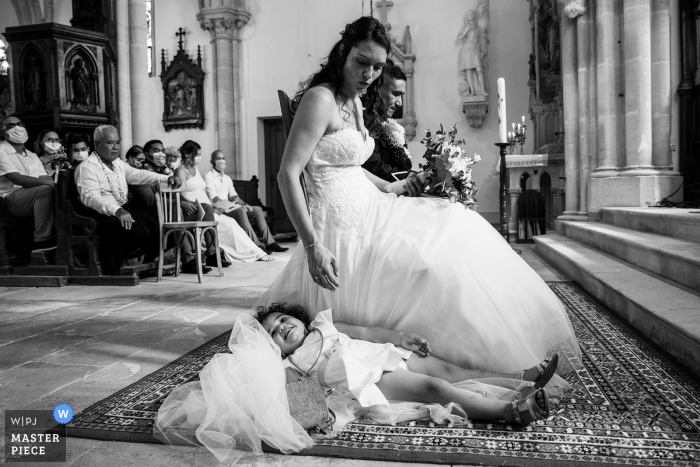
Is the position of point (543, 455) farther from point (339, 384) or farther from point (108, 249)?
point (108, 249)

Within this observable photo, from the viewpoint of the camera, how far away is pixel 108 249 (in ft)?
18.7

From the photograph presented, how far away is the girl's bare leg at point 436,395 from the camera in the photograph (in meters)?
1.86

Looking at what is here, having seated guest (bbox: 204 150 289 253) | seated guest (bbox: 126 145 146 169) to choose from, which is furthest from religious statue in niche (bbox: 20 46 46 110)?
seated guest (bbox: 204 150 289 253)

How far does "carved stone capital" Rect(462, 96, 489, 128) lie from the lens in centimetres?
1073

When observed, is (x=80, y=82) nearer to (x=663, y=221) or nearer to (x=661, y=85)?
(x=661, y=85)

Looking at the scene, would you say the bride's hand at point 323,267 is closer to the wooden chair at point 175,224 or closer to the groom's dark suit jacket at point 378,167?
the groom's dark suit jacket at point 378,167

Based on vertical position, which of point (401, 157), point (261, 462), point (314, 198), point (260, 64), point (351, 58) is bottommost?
point (261, 462)

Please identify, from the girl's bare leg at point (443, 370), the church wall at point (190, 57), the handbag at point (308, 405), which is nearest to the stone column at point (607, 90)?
the girl's bare leg at point (443, 370)

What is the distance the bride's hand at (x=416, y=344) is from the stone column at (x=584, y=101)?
555 centimetres

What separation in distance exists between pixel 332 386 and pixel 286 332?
0.29 meters

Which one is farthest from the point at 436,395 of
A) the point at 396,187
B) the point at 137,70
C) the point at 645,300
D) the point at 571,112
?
the point at 137,70

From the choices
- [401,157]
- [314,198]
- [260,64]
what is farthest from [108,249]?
[260,64]

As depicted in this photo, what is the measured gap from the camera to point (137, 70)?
9.84 metres

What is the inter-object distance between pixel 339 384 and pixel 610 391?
105 cm
